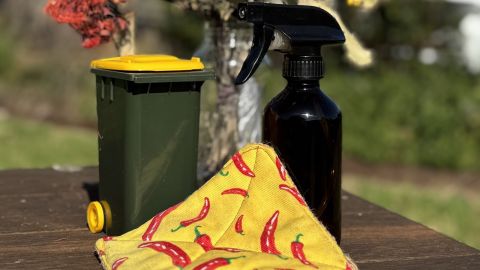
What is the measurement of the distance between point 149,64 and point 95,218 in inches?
12.0

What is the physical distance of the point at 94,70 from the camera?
49.1 inches

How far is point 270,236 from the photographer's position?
1.06m

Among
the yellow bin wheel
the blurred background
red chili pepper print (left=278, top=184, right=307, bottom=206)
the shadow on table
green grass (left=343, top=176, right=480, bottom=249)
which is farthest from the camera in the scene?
the blurred background

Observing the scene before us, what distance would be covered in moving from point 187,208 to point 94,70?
301 mm

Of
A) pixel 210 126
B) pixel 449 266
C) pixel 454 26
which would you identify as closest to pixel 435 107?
pixel 454 26

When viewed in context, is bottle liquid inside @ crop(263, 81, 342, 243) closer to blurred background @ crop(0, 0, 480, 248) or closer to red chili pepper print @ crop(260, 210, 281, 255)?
red chili pepper print @ crop(260, 210, 281, 255)

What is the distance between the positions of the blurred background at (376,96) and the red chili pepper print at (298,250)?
2.42 metres

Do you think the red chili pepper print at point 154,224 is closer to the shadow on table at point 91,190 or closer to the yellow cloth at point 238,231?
the yellow cloth at point 238,231

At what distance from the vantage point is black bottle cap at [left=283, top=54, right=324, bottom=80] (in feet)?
3.67

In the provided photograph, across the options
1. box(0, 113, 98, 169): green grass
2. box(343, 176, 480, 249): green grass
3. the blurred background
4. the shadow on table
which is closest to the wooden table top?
the shadow on table

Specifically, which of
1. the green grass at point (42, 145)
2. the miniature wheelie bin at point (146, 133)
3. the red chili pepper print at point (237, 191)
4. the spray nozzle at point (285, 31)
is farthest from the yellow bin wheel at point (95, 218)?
the green grass at point (42, 145)

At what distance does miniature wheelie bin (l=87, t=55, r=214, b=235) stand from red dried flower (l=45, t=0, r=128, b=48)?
15 cm

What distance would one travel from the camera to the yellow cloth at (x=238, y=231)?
1005mm

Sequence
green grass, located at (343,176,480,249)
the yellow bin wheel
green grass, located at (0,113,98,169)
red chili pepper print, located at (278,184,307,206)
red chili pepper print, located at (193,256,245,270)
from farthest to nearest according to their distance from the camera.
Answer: green grass, located at (0,113,98,169) → green grass, located at (343,176,480,249) → the yellow bin wheel → red chili pepper print, located at (278,184,307,206) → red chili pepper print, located at (193,256,245,270)
